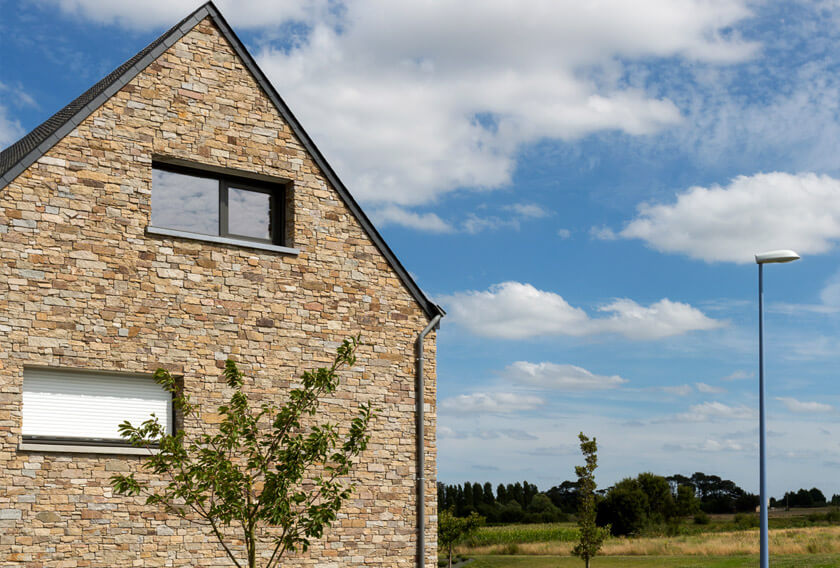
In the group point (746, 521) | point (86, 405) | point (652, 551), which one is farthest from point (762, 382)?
point (746, 521)

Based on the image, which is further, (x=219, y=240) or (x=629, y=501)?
(x=629, y=501)

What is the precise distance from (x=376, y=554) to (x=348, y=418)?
2201 millimetres

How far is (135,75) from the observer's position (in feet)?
41.6

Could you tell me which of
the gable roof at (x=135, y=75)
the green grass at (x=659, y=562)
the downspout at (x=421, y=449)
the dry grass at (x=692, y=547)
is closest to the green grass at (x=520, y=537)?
the dry grass at (x=692, y=547)

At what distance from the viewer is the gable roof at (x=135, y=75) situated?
38.8 feet

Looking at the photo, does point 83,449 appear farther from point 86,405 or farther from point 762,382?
point 762,382

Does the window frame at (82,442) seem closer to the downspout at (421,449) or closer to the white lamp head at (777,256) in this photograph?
the downspout at (421,449)

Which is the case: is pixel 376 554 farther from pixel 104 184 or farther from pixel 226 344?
pixel 104 184

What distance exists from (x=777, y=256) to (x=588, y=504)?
18085mm

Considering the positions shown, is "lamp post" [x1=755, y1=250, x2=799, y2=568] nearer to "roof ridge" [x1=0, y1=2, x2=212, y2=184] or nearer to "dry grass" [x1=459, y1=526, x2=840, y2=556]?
"roof ridge" [x1=0, y1=2, x2=212, y2=184]

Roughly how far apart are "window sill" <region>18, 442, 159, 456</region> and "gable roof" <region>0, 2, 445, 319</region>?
11.3 ft

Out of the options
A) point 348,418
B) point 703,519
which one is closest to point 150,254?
point 348,418

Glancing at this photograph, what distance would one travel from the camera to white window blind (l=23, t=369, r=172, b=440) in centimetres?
1136

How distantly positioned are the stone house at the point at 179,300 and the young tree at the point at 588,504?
718 inches
